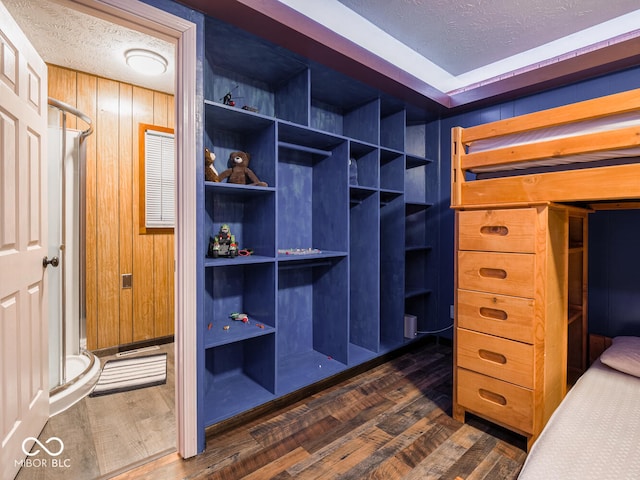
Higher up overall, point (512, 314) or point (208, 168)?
point (208, 168)

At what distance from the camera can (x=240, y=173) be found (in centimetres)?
196

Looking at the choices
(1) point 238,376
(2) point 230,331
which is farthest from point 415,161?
(1) point 238,376

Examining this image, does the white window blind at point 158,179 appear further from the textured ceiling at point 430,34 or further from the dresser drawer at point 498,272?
the dresser drawer at point 498,272

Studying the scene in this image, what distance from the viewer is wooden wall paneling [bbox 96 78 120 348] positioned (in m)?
2.70

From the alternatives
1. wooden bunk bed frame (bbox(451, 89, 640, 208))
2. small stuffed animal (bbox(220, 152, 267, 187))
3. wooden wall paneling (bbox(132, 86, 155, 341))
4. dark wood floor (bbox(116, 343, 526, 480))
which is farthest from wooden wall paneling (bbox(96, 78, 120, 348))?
wooden bunk bed frame (bbox(451, 89, 640, 208))

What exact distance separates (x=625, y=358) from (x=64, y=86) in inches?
157

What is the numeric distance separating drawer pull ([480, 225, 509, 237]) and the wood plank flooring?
6.25 feet

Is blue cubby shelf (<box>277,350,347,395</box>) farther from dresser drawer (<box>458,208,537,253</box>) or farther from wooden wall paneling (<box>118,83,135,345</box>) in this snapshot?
wooden wall paneling (<box>118,83,135,345</box>)

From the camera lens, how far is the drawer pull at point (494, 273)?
1629 mm

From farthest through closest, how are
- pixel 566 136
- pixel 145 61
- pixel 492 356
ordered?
pixel 145 61 < pixel 492 356 < pixel 566 136

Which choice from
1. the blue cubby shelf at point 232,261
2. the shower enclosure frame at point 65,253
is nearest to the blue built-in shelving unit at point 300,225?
the blue cubby shelf at point 232,261

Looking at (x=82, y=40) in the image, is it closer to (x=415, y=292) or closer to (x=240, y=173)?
(x=240, y=173)

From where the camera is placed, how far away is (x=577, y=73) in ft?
6.98

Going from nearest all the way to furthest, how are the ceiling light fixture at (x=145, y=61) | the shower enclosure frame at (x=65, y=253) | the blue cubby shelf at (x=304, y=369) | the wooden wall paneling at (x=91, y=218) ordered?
1. the blue cubby shelf at (x=304, y=369)
2. the shower enclosure frame at (x=65, y=253)
3. the ceiling light fixture at (x=145, y=61)
4. the wooden wall paneling at (x=91, y=218)
